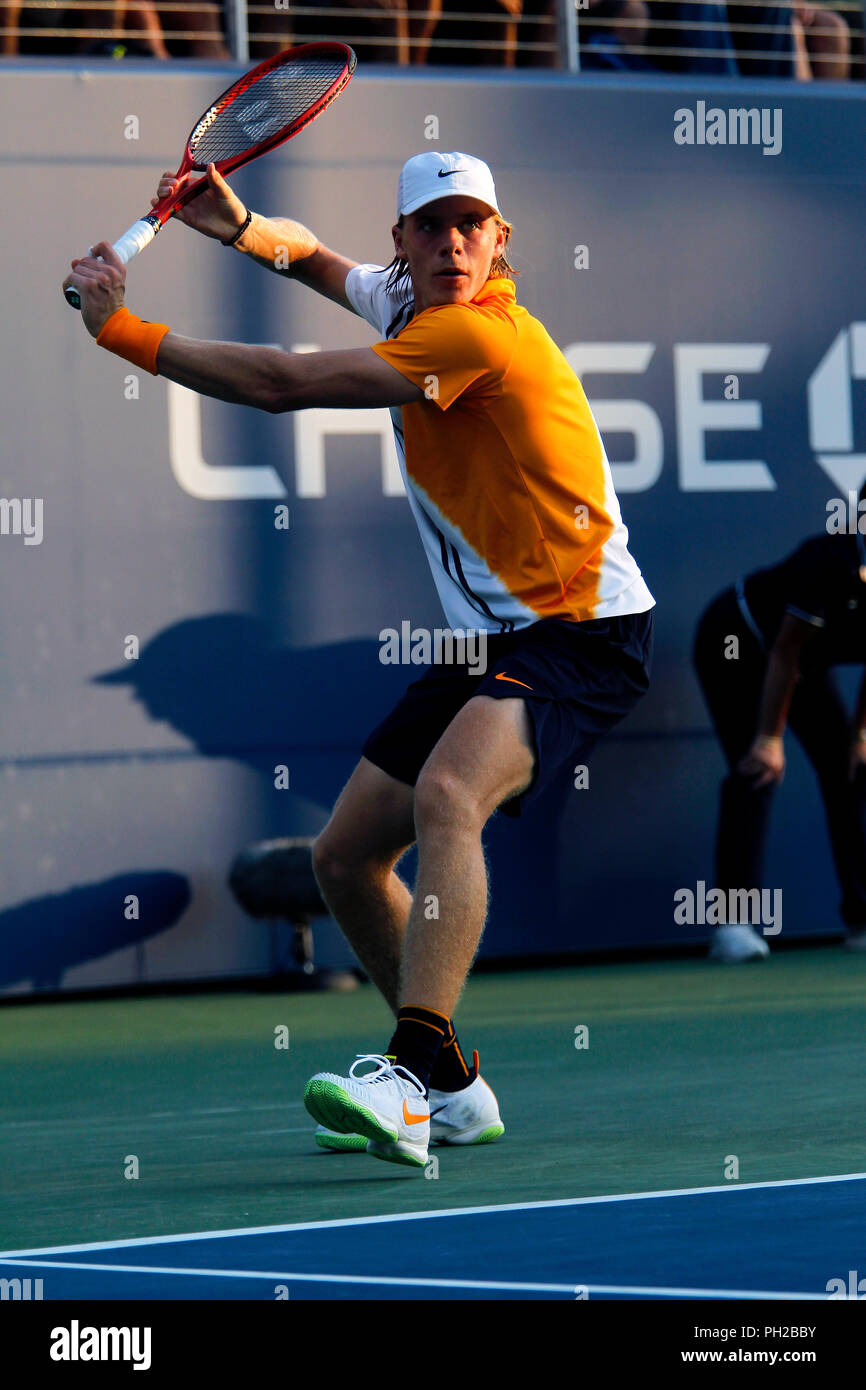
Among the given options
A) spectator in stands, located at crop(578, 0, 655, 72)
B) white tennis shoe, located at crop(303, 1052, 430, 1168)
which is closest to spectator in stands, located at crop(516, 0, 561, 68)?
spectator in stands, located at crop(578, 0, 655, 72)

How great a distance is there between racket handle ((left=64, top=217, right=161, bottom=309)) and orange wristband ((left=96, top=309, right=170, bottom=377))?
0.28ft

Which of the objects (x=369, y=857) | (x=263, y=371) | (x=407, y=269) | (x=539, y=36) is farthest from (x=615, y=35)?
(x=369, y=857)

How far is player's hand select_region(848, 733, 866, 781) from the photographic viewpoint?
29.3 ft

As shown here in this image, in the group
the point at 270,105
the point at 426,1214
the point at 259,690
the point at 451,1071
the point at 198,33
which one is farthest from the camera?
the point at 198,33

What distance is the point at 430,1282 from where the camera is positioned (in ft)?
11.1

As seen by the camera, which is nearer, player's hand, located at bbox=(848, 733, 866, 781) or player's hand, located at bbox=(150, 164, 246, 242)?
player's hand, located at bbox=(150, 164, 246, 242)

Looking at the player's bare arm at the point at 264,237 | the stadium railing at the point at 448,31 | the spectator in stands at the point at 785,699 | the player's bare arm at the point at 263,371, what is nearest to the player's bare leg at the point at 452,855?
the player's bare arm at the point at 263,371

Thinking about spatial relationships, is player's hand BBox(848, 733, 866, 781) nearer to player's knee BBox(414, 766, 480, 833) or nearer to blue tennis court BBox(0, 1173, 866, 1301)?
player's knee BBox(414, 766, 480, 833)

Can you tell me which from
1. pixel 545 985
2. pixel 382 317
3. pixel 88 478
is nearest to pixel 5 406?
pixel 88 478

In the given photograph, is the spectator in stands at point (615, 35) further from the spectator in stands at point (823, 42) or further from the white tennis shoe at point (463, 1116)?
the white tennis shoe at point (463, 1116)

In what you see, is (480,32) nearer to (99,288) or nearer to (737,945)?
(737,945)

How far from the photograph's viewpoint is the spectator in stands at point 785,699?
27.9 ft

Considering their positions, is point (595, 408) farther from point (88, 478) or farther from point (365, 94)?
point (88, 478)

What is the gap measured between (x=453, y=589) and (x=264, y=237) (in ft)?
3.22
